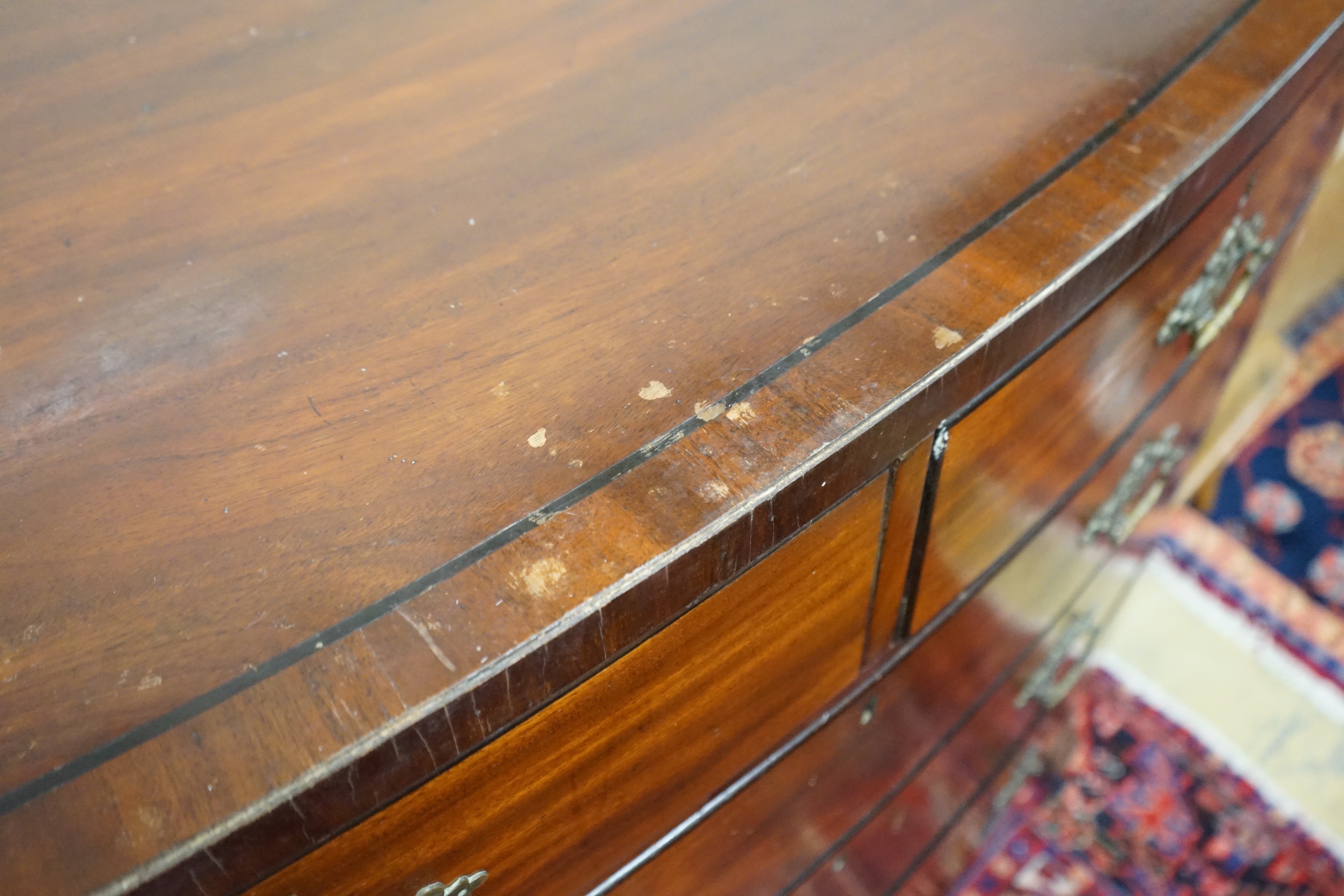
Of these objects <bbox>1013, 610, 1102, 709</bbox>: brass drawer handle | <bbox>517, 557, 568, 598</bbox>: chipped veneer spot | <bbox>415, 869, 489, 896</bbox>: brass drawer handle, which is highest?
<bbox>517, 557, 568, 598</bbox>: chipped veneer spot

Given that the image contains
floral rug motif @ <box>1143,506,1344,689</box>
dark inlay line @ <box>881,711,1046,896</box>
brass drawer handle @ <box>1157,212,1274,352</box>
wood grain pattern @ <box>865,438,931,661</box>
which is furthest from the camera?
floral rug motif @ <box>1143,506,1344,689</box>

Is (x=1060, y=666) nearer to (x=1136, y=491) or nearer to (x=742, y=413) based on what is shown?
(x=1136, y=491)

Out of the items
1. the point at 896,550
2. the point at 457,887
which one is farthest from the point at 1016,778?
the point at 457,887

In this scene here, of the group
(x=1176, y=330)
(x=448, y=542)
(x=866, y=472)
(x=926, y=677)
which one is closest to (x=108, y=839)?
(x=448, y=542)

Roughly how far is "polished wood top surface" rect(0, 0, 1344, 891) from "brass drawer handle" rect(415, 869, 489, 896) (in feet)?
0.20

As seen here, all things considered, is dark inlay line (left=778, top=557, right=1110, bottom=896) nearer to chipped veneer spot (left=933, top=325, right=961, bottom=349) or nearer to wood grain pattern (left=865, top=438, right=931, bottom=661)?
wood grain pattern (left=865, top=438, right=931, bottom=661)

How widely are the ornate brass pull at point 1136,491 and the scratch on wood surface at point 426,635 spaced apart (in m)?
0.48

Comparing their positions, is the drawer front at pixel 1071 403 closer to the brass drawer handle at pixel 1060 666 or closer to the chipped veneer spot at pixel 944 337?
the chipped veneer spot at pixel 944 337

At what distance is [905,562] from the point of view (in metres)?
0.45

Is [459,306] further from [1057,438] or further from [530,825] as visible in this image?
[1057,438]

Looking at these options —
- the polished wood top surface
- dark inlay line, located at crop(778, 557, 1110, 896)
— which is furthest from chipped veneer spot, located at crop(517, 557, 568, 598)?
dark inlay line, located at crop(778, 557, 1110, 896)

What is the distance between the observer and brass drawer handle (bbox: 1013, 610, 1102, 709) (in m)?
0.77

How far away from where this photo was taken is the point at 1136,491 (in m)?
0.68

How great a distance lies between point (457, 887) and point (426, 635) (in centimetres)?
10
